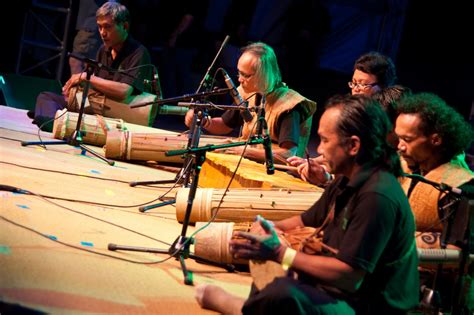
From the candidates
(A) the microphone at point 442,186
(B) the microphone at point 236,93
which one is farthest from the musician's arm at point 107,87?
(A) the microphone at point 442,186

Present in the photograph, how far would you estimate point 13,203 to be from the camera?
4617 millimetres

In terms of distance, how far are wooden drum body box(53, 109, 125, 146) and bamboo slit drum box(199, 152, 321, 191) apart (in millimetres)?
1524

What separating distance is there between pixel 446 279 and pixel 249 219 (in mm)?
1483

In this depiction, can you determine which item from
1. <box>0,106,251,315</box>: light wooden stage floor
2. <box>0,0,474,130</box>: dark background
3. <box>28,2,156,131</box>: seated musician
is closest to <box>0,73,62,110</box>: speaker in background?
<box>0,0,474,130</box>: dark background

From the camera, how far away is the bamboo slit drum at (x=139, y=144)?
7.09 meters

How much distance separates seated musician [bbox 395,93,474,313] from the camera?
11.9ft

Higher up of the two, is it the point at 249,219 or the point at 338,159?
the point at 338,159

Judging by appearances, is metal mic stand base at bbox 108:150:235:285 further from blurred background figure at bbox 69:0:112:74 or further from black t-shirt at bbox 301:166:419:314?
blurred background figure at bbox 69:0:112:74

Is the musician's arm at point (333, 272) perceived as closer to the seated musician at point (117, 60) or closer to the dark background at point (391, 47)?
the seated musician at point (117, 60)

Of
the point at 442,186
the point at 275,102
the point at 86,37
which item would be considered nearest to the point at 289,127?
the point at 275,102

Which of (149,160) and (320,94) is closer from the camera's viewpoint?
(149,160)

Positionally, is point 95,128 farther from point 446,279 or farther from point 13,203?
point 446,279

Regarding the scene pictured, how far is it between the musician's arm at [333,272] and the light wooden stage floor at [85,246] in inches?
34.3

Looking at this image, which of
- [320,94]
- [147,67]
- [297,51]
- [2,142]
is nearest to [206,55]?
[297,51]
